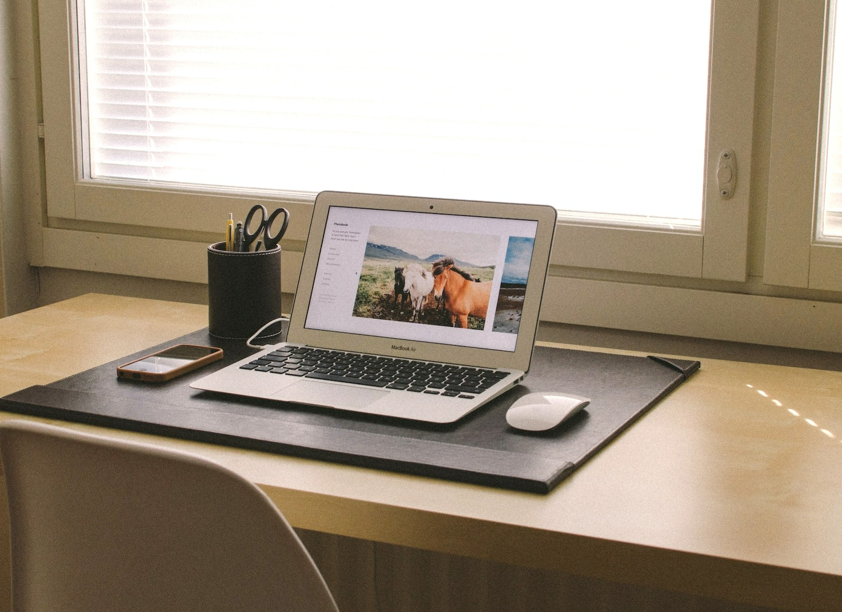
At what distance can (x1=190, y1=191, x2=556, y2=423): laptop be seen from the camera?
1.15 meters

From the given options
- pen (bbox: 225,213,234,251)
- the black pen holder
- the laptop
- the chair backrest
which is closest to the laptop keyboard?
the laptop

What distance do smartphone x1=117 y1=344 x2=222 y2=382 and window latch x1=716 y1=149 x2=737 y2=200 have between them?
80 cm

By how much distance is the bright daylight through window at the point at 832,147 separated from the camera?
4.37 feet

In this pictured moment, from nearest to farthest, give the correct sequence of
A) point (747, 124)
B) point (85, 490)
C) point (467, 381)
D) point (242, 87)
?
point (85, 490)
point (467, 381)
point (747, 124)
point (242, 87)

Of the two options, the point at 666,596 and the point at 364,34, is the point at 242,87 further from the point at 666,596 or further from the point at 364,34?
the point at 666,596

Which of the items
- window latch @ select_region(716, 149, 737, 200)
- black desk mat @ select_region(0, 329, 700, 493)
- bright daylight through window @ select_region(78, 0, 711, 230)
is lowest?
black desk mat @ select_region(0, 329, 700, 493)

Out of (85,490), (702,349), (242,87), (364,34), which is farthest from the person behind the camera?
(242,87)

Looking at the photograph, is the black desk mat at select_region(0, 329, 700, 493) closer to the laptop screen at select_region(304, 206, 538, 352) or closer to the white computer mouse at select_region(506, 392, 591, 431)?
the white computer mouse at select_region(506, 392, 591, 431)

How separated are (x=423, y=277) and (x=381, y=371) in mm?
156

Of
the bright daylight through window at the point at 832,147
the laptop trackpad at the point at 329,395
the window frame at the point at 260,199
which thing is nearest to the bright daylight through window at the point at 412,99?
the window frame at the point at 260,199

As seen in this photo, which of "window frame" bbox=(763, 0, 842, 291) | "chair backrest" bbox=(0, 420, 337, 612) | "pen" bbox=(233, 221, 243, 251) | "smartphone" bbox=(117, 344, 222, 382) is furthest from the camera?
"pen" bbox=(233, 221, 243, 251)

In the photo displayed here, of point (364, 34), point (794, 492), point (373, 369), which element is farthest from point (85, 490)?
point (364, 34)

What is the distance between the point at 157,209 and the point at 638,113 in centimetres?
97

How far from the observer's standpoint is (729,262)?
1435 mm
